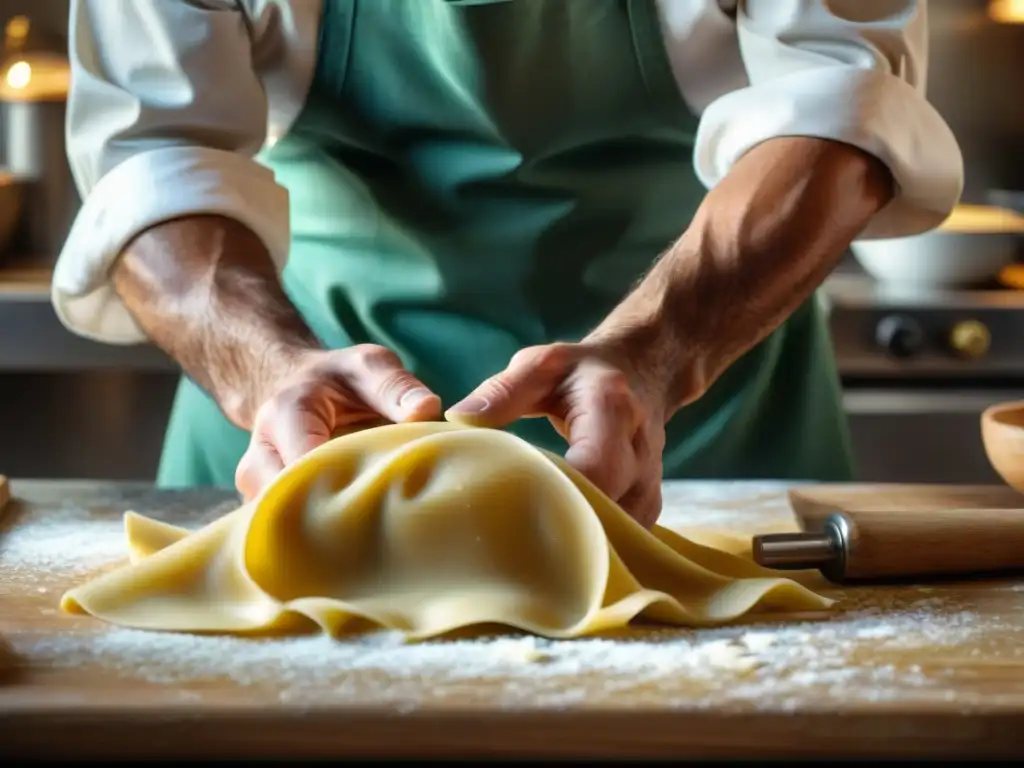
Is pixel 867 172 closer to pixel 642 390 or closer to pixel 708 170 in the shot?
pixel 708 170

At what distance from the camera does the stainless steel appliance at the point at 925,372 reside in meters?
2.13

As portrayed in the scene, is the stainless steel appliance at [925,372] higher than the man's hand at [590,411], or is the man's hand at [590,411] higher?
the man's hand at [590,411]

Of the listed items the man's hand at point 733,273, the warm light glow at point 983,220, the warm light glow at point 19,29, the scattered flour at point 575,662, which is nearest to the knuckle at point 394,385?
the man's hand at point 733,273

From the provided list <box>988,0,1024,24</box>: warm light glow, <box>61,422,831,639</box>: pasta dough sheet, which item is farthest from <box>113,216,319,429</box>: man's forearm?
<box>988,0,1024,24</box>: warm light glow

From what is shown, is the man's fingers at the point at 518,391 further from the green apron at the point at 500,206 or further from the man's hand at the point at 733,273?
the green apron at the point at 500,206

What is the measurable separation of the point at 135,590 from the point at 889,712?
0.46 meters

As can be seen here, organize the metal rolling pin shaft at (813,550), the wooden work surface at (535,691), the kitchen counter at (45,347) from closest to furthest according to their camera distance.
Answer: the wooden work surface at (535,691) < the metal rolling pin shaft at (813,550) < the kitchen counter at (45,347)

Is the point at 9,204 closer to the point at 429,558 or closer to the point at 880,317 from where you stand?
the point at 880,317

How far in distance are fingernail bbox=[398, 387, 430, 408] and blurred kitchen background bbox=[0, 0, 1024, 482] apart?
131 cm

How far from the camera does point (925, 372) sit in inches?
84.8

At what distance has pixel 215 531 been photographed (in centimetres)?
87

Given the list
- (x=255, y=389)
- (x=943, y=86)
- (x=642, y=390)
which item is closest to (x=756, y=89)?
(x=642, y=390)

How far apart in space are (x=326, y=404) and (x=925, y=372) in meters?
1.43

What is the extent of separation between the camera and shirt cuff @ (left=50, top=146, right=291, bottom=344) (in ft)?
3.80
